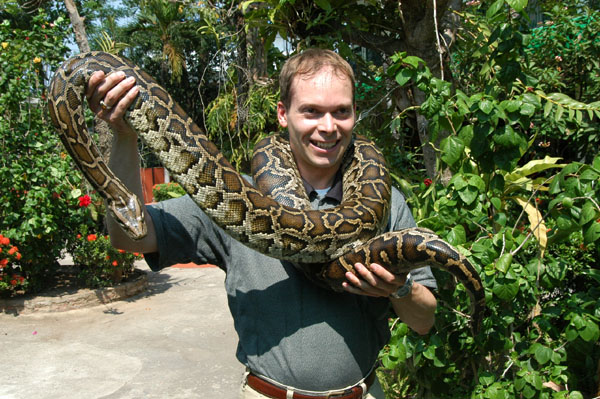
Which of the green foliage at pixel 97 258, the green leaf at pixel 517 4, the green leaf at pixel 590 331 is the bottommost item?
the green foliage at pixel 97 258

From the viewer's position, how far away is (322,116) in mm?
2896

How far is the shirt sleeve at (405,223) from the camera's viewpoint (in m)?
3.06

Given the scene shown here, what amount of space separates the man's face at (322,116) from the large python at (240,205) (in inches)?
15.1

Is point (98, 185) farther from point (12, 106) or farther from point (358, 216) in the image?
point (12, 106)

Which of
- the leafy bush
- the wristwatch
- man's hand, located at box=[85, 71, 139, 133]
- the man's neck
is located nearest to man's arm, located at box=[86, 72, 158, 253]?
man's hand, located at box=[85, 71, 139, 133]

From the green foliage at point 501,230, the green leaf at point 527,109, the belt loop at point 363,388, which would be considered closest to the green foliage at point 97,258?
the green foliage at point 501,230

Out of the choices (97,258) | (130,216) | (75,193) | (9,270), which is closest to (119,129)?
(130,216)

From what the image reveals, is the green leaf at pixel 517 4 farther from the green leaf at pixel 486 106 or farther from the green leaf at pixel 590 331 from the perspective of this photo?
the green leaf at pixel 590 331

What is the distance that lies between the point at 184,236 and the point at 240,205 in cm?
38

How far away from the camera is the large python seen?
112 inches

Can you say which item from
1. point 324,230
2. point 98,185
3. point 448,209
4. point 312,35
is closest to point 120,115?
point 98,185

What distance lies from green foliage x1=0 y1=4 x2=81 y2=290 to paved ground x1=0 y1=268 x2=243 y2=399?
52.1 inches

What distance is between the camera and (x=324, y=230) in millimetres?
3033

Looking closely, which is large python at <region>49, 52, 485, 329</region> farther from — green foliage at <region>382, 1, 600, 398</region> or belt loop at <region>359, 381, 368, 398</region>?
belt loop at <region>359, 381, 368, 398</region>
